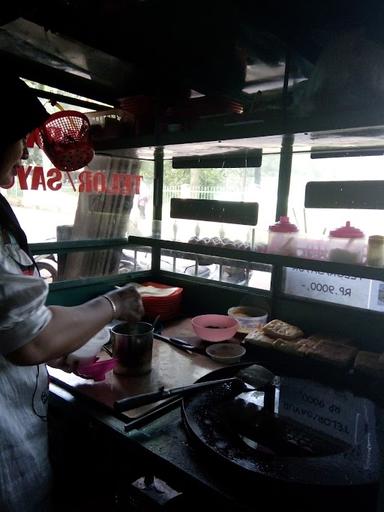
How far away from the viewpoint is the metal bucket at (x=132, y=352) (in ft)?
4.35

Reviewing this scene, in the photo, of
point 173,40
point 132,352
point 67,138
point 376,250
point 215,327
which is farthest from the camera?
point 215,327

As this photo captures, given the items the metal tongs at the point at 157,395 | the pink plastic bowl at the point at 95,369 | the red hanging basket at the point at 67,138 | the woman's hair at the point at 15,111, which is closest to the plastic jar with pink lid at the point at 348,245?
the metal tongs at the point at 157,395

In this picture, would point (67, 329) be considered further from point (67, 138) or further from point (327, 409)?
point (67, 138)

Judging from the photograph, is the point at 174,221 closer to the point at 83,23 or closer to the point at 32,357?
the point at 83,23

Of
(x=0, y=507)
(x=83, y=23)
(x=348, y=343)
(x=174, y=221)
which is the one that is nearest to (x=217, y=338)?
(x=348, y=343)

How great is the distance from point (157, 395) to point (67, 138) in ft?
3.81

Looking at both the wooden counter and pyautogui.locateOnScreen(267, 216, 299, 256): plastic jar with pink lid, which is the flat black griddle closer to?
the wooden counter

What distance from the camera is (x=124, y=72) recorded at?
1836 millimetres

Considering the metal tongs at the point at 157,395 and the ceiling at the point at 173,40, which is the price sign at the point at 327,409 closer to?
the metal tongs at the point at 157,395

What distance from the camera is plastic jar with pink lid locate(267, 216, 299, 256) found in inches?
55.2

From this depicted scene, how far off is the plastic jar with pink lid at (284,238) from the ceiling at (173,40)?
2.19ft

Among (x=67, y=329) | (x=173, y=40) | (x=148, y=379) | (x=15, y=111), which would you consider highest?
(x=173, y=40)

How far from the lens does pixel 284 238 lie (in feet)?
4.65

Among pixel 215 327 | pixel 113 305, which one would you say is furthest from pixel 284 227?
pixel 113 305
